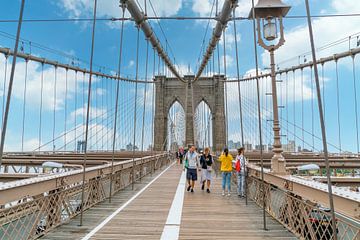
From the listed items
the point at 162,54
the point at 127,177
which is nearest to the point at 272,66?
the point at 127,177

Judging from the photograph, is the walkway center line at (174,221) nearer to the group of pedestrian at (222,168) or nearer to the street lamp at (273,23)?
the group of pedestrian at (222,168)

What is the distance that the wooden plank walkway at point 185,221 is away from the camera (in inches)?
127

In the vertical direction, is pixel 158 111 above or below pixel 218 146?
above

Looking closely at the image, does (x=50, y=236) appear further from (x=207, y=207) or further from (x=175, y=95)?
(x=175, y=95)

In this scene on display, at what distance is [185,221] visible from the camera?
3824 millimetres

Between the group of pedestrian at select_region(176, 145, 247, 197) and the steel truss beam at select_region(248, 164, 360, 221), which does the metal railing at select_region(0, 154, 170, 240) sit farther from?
the steel truss beam at select_region(248, 164, 360, 221)

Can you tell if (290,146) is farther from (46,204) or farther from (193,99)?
(46,204)

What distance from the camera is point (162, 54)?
50.2 feet

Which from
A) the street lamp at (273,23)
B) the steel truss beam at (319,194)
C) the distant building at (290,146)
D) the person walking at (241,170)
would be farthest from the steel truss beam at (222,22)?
the distant building at (290,146)

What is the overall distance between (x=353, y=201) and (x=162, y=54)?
1425 cm

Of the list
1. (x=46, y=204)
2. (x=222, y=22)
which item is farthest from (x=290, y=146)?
(x=46, y=204)

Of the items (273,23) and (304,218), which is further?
(273,23)

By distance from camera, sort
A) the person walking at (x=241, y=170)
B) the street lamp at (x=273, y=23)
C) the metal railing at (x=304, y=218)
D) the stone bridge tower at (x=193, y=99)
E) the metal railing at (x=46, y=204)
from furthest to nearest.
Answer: the stone bridge tower at (x=193, y=99) → the person walking at (x=241, y=170) → the street lamp at (x=273, y=23) → the metal railing at (x=46, y=204) → the metal railing at (x=304, y=218)

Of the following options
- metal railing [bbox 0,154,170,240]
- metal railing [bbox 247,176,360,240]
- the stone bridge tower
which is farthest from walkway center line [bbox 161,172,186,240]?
the stone bridge tower
